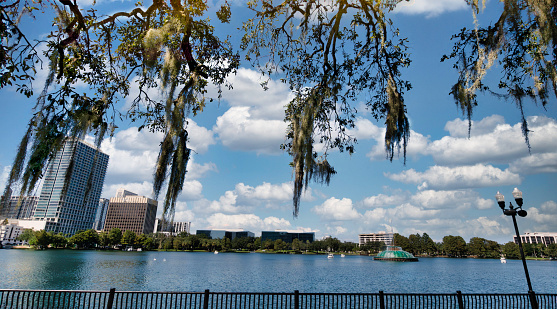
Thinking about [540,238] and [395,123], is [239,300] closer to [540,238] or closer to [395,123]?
[395,123]

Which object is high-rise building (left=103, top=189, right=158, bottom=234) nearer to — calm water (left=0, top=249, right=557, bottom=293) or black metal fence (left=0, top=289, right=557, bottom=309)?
calm water (left=0, top=249, right=557, bottom=293)

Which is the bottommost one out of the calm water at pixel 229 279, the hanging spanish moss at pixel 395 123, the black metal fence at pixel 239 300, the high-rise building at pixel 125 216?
the calm water at pixel 229 279

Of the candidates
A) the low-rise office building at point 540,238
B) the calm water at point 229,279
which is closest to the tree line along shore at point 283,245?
the low-rise office building at point 540,238

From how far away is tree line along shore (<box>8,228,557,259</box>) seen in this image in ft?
392

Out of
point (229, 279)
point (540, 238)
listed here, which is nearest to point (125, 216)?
point (229, 279)

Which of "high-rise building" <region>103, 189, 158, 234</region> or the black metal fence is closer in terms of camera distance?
the black metal fence

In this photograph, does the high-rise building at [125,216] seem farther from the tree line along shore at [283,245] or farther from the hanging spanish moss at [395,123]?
the hanging spanish moss at [395,123]

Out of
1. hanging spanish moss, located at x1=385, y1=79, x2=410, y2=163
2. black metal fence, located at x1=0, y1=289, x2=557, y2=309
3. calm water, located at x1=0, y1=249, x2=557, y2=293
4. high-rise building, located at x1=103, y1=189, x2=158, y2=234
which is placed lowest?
calm water, located at x1=0, y1=249, x2=557, y2=293

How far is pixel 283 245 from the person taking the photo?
184 m

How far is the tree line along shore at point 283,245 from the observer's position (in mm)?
119331

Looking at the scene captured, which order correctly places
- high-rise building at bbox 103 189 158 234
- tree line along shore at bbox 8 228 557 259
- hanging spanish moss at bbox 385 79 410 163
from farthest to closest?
high-rise building at bbox 103 189 158 234 < tree line along shore at bbox 8 228 557 259 < hanging spanish moss at bbox 385 79 410 163

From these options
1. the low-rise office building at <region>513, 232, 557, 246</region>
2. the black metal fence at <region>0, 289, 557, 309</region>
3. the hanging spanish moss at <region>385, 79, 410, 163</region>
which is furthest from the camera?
the low-rise office building at <region>513, 232, 557, 246</region>

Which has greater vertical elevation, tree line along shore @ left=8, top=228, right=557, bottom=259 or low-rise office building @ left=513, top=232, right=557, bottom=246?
low-rise office building @ left=513, top=232, right=557, bottom=246

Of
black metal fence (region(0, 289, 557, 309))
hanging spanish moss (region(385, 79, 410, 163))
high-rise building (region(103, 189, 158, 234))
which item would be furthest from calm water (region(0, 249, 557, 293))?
high-rise building (region(103, 189, 158, 234))
